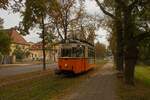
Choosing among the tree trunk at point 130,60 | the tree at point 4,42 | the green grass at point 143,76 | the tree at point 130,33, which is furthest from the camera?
the tree at point 4,42

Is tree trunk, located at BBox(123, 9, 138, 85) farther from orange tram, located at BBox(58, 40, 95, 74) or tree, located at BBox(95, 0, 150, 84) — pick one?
orange tram, located at BBox(58, 40, 95, 74)

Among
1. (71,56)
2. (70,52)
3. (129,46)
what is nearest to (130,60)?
(129,46)

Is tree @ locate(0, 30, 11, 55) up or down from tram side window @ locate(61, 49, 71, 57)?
up

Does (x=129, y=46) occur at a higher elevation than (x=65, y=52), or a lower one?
higher

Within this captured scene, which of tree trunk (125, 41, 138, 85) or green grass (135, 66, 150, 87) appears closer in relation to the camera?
tree trunk (125, 41, 138, 85)

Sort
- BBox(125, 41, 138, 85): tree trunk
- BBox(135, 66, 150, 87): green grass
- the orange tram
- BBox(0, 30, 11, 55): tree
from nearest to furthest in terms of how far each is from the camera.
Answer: BBox(125, 41, 138, 85): tree trunk, the orange tram, BBox(135, 66, 150, 87): green grass, BBox(0, 30, 11, 55): tree

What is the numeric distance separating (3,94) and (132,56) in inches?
401

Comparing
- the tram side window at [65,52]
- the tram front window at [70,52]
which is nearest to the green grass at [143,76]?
the tram front window at [70,52]

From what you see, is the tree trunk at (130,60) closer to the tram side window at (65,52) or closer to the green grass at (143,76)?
the green grass at (143,76)

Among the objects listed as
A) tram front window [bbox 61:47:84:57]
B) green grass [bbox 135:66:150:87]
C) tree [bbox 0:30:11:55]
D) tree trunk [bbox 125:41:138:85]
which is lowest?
green grass [bbox 135:66:150:87]

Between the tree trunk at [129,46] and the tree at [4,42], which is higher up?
the tree at [4,42]

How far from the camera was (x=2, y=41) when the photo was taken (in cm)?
7400

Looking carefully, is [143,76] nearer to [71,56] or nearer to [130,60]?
[71,56]

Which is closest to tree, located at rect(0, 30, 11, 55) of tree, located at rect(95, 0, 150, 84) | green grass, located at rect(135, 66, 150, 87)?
green grass, located at rect(135, 66, 150, 87)
